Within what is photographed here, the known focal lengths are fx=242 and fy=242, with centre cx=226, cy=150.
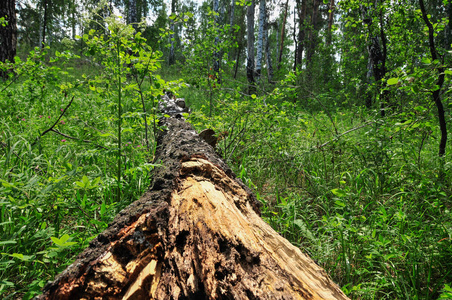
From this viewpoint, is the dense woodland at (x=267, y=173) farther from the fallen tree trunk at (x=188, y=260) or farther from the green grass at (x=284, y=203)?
the fallen tree trunk at (x=188, y=260)

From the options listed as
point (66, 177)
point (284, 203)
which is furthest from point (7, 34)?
point (284, 203)

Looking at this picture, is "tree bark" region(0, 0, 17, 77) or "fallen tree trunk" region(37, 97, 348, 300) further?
"tree bark" region(0, 0, 17, 77)

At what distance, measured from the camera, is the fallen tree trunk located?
955 mm

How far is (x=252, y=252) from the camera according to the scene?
3.51ft

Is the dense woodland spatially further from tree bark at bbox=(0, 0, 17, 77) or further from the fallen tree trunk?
tree bark at bbox=(0, 0, 17, 77)

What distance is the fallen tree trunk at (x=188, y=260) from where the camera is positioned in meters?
0.96

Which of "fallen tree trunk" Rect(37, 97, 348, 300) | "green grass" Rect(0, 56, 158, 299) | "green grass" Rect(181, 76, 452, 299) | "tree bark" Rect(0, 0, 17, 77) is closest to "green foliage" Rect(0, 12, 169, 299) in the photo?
"green grass" Rect(0, 56, 158, 299)

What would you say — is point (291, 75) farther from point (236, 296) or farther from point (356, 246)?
point (236, 296)

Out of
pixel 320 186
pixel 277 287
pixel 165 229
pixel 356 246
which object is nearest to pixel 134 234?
pixel 165 229

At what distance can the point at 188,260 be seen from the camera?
108cm

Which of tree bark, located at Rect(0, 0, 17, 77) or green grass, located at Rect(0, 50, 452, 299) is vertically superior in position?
tree bark, located at Rect(0, 0, 17, 77)

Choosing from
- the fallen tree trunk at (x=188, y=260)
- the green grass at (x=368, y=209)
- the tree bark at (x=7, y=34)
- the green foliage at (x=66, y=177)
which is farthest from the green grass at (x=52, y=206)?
the tree bark at (x=7, y=34)

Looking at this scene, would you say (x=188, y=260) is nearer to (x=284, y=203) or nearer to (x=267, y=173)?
(x=284, y=203)

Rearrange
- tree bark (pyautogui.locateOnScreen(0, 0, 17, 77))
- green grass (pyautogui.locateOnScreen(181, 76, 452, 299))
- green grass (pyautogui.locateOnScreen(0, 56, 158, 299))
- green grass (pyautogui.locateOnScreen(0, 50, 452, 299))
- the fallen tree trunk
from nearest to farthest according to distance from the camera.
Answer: the fallen tree trunk → green grass (pyautogui.locateOnScreen(0, 56, 158, 299)) → green grass (pyautogui.locateOnScreen(0, 50, 452, 299)) → green grass (pyautogui.locateOnScreen(181, 76, 452, 299)) → tree bark (pyautogui.locateOnScreen(0, 0, 17, 77))
